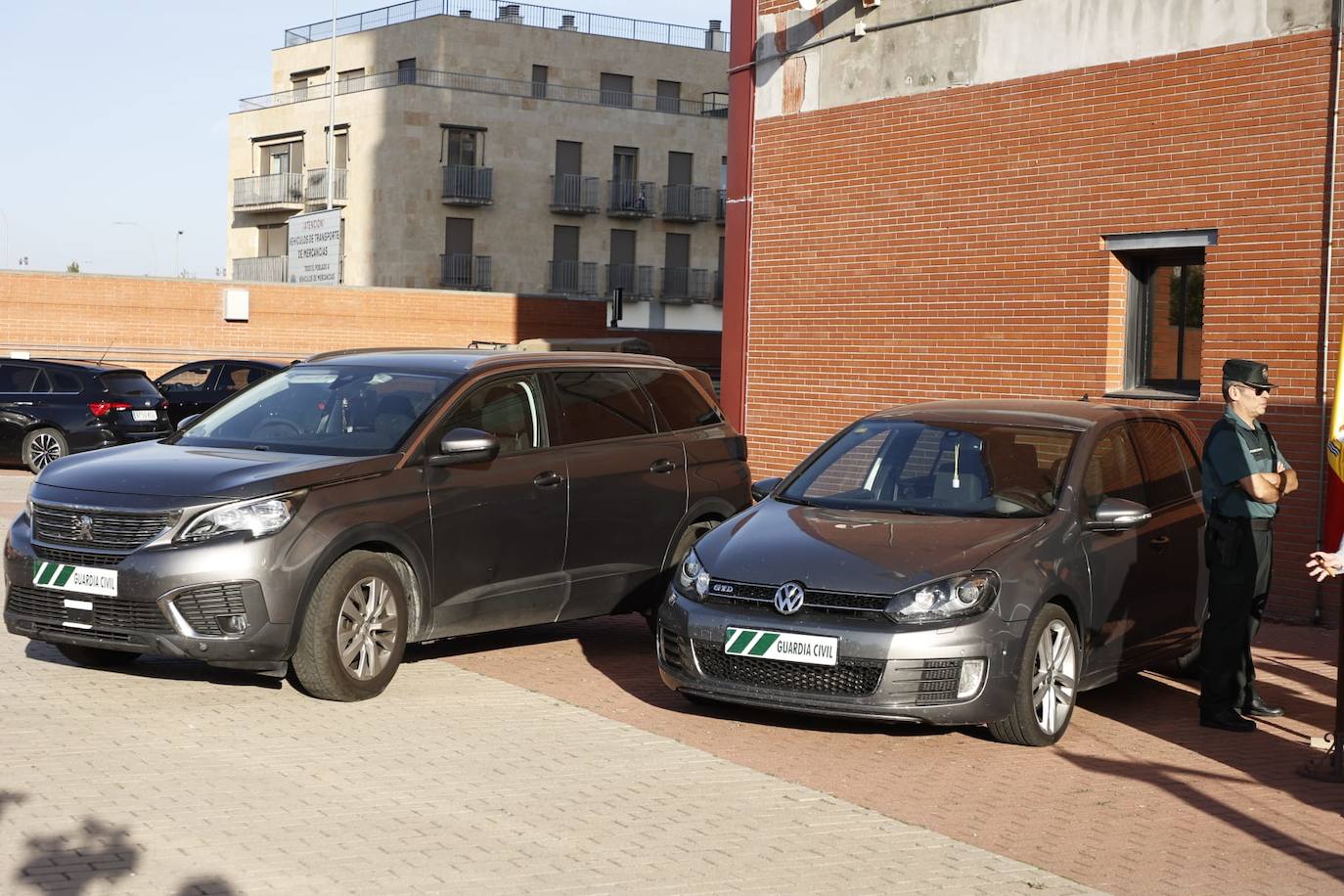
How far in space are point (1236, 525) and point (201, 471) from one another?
5115 mm

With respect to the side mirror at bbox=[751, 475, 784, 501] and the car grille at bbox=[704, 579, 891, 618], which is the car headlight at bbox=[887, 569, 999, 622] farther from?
the side mirror at bbox=[751, 475, 784, 501]

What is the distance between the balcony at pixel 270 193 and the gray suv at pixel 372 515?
56411mm

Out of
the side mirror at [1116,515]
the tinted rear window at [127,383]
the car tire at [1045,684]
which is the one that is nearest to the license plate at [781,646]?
the car tire at [1045,684]

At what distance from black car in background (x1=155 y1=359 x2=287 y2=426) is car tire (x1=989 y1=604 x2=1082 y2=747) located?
23.6 m

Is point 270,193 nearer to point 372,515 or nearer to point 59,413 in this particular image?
point 59,413

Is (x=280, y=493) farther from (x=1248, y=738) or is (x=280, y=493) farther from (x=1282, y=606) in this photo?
(x=1282, y=606)

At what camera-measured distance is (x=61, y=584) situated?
8.55m

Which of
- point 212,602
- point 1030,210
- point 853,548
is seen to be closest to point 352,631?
point 212,602

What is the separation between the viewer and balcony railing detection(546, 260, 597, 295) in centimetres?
6462

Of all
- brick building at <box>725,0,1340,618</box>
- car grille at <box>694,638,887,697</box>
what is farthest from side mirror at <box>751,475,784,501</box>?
brick building at <box>725,0,1340,618</box>

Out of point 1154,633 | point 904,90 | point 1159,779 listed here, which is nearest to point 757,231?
point 904,90

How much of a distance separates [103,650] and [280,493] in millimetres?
1977

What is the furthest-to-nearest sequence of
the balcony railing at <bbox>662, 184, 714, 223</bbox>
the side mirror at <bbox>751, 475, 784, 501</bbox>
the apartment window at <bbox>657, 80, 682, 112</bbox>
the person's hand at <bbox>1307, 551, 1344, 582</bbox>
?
the apartment window at <bbox>657, 80, 682, 112</bbox>, the balcony railing at <bbox>662, 184, 714, 223</bbox>, the side mirror at <bbox>751, 475, 784, 501</bbox>, the person's hand at <bbox>1307, 551, 1344, 582</bbox>

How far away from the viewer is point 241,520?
27.3 ft
